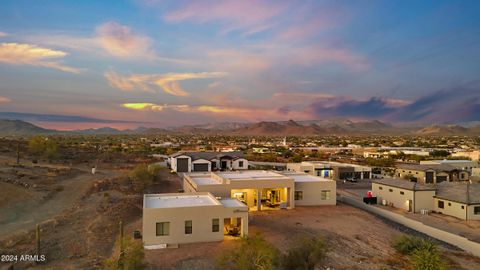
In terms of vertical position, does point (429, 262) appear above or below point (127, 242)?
below

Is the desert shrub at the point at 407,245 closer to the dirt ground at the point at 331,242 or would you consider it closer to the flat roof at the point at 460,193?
the dirt ground at the point at 331,242

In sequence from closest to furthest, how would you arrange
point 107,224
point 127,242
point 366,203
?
1. point 127,242
2. point 107,224
3. point 366,203

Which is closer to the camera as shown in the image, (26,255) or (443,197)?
(26,255)

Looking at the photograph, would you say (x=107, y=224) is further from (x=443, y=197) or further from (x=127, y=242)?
(x=443, y=197)

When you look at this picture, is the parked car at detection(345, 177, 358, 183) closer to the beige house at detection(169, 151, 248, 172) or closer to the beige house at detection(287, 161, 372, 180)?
the beige house at detection(287, 161, 372, 180)

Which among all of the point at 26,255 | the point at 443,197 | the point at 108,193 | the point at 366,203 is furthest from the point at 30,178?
the point at 443,197

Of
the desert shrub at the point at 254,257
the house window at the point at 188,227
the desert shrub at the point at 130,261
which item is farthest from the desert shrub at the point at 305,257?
the house window at the point at 188,227

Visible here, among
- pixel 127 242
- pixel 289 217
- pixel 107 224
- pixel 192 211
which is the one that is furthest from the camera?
pixel 289 217
